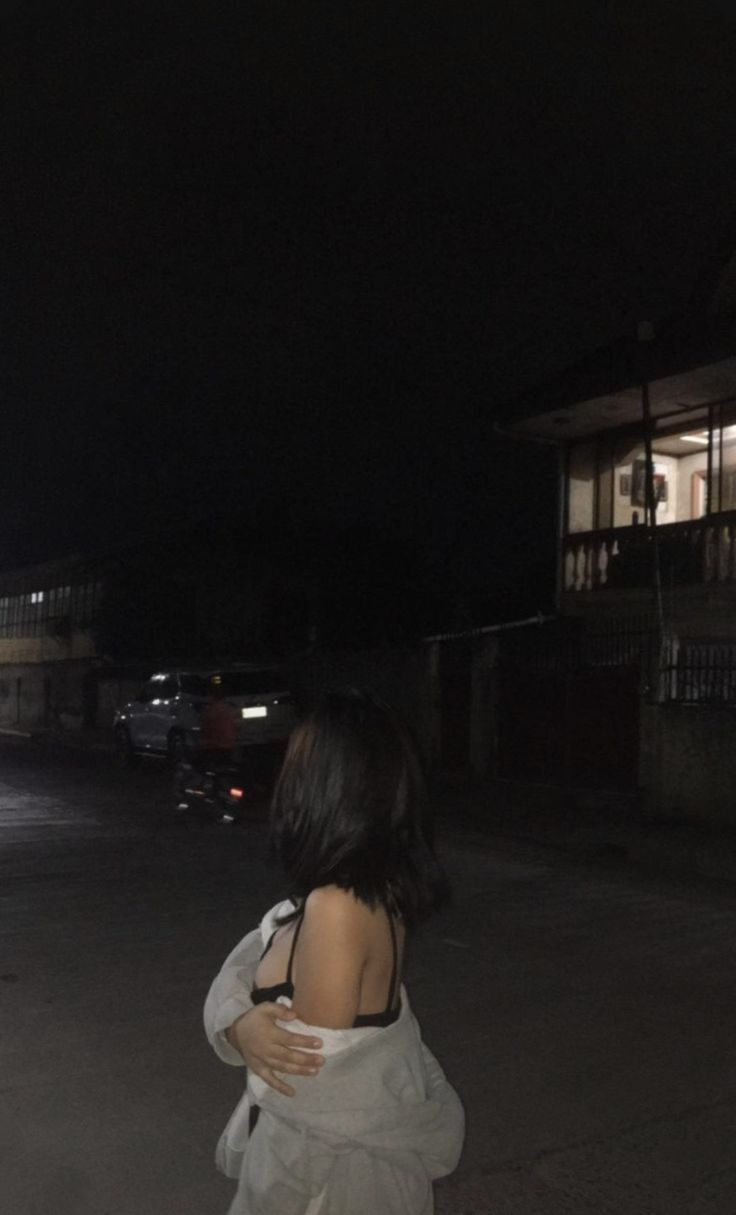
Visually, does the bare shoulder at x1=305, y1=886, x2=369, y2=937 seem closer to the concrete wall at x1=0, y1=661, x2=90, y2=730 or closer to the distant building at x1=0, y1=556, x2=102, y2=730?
the distant building at x1=0, y1=556, x2=102, y2=730

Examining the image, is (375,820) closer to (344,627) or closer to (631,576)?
(631,576)

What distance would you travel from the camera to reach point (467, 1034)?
6586 millimetres

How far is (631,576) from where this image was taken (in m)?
22.0

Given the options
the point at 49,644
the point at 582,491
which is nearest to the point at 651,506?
the point at 582,491

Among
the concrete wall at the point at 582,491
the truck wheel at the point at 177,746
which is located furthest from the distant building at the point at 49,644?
the concrete wall at the point at 582,491

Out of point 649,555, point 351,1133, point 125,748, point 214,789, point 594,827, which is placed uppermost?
point 649,555

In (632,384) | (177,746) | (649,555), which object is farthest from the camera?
(177,746)

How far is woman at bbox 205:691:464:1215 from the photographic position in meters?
2.35

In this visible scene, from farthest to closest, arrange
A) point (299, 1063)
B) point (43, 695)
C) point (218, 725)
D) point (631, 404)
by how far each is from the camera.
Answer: point (43, 695), point (631, 404), point (218, 725), point (299, 1063)

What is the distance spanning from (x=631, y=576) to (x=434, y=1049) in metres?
16.5

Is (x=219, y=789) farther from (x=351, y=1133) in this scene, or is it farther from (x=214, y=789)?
(x=351, y=1133)

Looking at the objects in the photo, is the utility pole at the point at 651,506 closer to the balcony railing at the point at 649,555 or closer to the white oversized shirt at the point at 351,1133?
the balcony railing at the point at 649,555

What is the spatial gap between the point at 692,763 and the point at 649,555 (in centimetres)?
659

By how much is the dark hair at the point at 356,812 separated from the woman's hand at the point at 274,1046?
257 millimetres
